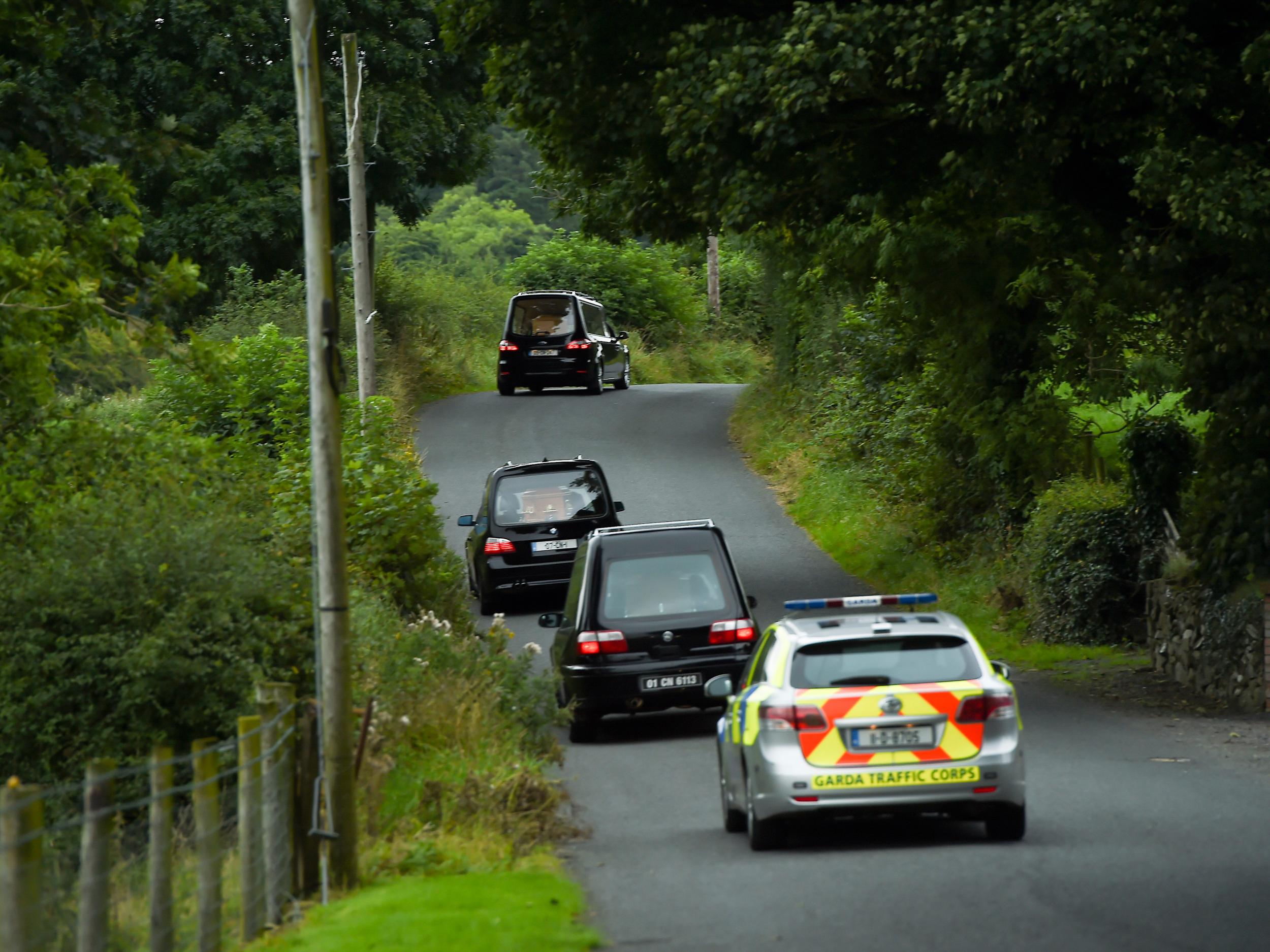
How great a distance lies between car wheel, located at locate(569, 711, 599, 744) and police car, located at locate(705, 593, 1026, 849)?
5.00 metres

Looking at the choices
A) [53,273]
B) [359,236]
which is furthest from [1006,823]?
[359,236]

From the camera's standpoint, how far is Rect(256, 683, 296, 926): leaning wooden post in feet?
30.3

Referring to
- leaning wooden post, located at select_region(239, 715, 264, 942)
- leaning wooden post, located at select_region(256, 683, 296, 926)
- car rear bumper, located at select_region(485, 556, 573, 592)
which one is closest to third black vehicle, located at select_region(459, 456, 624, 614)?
car rear bumper, located at select_region(485, 556, 573, 592)

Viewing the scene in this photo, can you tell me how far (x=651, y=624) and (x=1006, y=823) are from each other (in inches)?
204

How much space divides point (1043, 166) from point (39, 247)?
8.61 m

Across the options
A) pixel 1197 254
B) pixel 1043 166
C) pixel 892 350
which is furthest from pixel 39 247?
→ pixel 892 350

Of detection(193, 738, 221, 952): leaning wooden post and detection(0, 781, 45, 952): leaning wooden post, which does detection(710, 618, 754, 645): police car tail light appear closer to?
detection(193, 738, 221, 952): leaning wooden post

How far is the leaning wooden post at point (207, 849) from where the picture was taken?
8.34 meters

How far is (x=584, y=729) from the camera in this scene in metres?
15.7

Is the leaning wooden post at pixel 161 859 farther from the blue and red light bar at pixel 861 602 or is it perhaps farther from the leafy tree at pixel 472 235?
the leafy tree at pixel 472 235

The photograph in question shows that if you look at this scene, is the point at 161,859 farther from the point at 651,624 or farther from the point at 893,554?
the point at 893,554

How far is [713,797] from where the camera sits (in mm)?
13086

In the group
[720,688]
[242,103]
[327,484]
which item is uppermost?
[242,103]

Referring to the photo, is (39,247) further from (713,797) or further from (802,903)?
(802,903)
